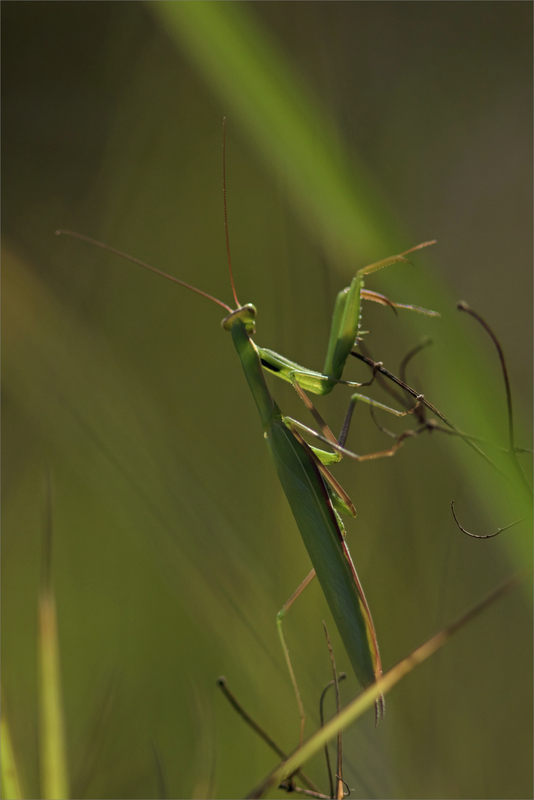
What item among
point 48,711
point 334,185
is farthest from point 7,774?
point 334,185

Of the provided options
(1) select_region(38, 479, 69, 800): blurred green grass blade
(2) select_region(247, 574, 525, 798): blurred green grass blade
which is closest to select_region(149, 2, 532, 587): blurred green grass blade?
(2) select_region(247, 574, 525, 798): blurred green grass blade

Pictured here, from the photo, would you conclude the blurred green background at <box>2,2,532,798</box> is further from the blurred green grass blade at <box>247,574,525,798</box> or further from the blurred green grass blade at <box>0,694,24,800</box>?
the blurred green grass blade at <box>247,574,525,798</box>

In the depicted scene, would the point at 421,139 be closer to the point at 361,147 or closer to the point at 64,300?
the point at 361,147

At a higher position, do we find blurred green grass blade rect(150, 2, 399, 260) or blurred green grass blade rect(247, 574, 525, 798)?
blurred green grass blade rect(150, 2, 399, 260)

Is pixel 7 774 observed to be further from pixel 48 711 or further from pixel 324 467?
pixel 324 467

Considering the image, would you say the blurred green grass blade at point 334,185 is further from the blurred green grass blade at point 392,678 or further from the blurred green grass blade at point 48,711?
the blurred green grass blade at point 48,711

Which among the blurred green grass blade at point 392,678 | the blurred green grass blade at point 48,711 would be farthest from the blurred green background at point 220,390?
the blurred green grass blade at point 392,678
